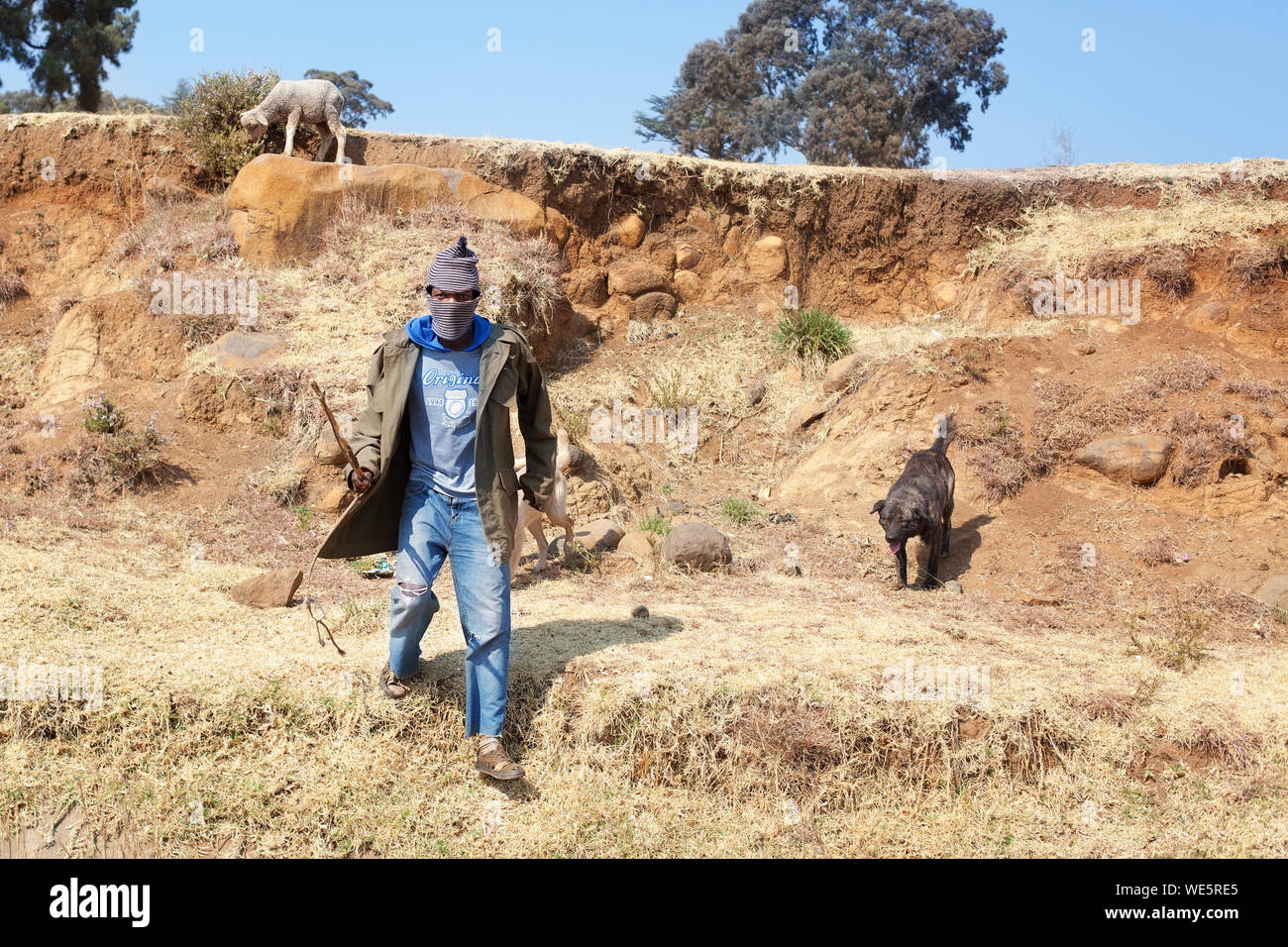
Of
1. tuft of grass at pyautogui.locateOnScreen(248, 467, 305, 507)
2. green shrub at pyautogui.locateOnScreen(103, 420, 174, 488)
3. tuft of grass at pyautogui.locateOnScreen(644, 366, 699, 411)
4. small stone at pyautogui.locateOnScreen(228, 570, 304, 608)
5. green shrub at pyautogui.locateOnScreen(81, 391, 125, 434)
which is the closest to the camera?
small stone at pyautogui.locateOnScreen(228, 570, 304, 608)

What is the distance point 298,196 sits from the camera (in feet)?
34.3

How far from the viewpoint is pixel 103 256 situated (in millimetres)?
11164

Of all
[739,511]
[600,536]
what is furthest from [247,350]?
[739,511]

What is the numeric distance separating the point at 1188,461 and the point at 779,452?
12.6 feet

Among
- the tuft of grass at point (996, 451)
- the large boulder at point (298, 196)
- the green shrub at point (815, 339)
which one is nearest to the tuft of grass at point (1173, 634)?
the tuft of grass at point (996, 451)

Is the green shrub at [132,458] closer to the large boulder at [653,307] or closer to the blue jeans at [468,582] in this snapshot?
the blue jeans at [468,582]

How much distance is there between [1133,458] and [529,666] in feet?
19.9

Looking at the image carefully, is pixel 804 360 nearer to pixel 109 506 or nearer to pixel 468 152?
pixel 468 152

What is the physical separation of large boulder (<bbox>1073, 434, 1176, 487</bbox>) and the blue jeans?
632cm

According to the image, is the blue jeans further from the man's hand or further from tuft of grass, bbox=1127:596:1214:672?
tuft of grass, bbox=1127:596:1214:672

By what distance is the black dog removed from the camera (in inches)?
276

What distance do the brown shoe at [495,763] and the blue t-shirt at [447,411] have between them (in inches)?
39.9

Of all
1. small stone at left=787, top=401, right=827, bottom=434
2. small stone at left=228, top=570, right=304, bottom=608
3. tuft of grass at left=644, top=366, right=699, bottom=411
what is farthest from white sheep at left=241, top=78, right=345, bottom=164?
small stone at left=228, top=570, right=304, bottom=608

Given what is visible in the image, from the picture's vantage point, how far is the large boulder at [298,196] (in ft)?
33.9
